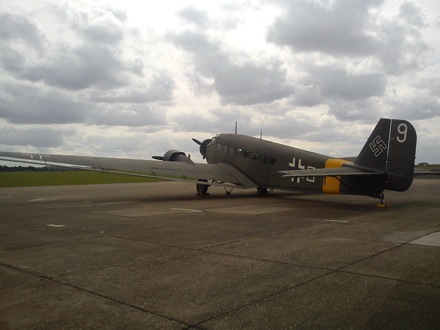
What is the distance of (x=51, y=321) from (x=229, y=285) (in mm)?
2413

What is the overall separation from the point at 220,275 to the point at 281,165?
50.0ft

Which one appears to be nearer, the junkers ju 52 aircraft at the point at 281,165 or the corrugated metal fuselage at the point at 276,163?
the junkers ju 52 aircraft at the point at 281,165

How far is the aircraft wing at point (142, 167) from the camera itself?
19.8m

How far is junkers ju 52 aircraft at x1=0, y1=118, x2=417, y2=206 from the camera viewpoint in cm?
1552

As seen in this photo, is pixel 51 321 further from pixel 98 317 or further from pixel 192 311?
pixel 192 311

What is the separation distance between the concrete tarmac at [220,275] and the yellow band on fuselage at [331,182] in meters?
5.59

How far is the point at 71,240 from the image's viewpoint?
9227 mm

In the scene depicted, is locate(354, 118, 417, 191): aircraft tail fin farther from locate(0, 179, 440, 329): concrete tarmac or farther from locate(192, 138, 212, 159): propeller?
locate(192, 138, 212, 159): propeller

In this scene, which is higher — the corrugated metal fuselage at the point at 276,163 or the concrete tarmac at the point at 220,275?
the corrugated metal fuselage at the point at 276,163

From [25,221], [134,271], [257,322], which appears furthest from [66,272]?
[25,221]

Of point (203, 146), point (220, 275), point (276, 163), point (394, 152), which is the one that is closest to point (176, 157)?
point (203, 146)

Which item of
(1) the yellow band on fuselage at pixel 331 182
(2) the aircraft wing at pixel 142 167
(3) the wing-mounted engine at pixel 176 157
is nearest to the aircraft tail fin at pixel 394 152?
(1) the yellow band on fuselage at pixel 331 182

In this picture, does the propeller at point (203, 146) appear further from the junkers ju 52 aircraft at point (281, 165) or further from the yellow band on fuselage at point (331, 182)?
the yellow band on fuselage at point (331, 182)

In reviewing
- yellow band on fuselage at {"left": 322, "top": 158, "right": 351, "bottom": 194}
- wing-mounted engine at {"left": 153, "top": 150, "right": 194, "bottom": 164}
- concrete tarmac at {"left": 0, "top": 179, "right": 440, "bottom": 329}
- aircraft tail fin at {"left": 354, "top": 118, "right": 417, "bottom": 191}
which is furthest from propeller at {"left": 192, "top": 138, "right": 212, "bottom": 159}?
concrete tarmac at {"left": 0, "top": 179, "right": 440, "bottom": 329}
